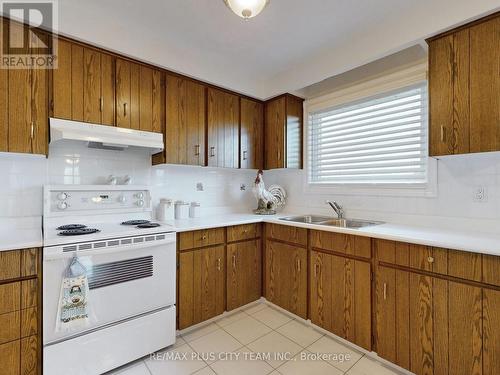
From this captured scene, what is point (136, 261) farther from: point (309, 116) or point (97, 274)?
point (309, 116)

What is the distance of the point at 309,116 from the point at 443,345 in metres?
2.41

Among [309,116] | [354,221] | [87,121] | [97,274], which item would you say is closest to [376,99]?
[309,116]

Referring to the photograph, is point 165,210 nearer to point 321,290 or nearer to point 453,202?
point 321,290

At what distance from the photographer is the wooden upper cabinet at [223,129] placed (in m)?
2.62

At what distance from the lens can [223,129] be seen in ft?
8.95

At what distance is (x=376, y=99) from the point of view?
7.94 feet

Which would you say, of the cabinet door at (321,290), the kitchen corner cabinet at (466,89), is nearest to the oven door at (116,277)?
the cabinet door at (321,290)

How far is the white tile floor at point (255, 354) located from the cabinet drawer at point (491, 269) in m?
0.90

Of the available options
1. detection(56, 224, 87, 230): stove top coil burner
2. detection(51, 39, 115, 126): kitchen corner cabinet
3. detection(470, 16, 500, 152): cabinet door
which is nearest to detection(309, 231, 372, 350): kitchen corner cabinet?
detection(470, 16, 500, 152): cabinet door

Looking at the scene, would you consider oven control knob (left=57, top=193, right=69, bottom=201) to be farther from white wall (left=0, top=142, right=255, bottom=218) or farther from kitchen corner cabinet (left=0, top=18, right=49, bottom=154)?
kitchen corner cabinet (left=0, top=18, right=49, bottom=154)

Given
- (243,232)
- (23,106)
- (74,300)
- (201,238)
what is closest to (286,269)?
(243,232)

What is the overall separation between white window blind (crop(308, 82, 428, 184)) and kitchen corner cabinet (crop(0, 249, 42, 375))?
262cm

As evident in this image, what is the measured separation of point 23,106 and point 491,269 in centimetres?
300

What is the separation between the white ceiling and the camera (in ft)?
5.74
